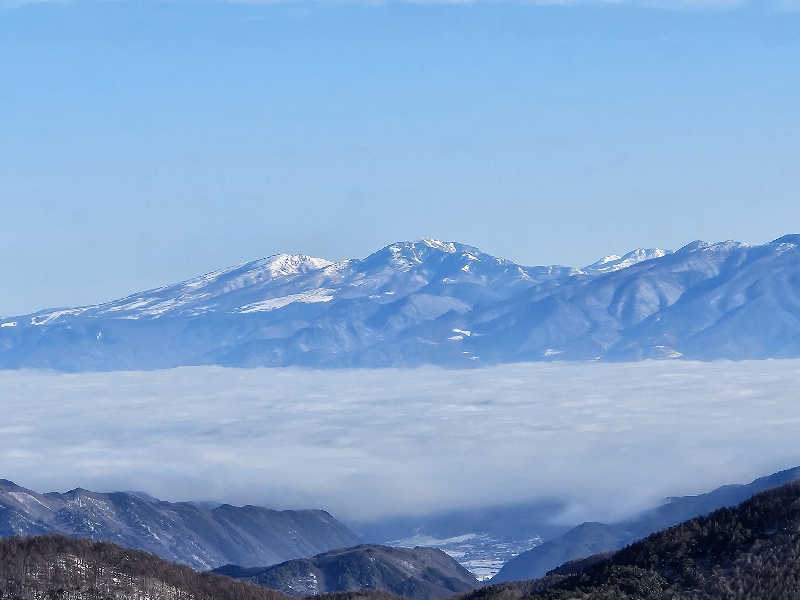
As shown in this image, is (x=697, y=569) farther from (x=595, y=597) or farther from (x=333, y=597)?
(x=333, y=597)

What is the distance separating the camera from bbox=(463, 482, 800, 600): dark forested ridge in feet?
418

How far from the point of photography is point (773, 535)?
136875 mm

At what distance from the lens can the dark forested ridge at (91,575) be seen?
141 meters

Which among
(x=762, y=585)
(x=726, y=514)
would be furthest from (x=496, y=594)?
(x=762, y=585)

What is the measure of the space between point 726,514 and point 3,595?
66.6 m

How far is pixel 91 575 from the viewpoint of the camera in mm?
146750

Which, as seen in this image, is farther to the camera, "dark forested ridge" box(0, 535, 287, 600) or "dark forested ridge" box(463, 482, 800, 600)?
"dark forested ridge" box(0, 535, 287, 600)

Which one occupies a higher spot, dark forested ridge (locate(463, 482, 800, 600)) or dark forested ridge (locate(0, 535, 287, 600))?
dark forested ridge (locate(0, 535, 287, 600))

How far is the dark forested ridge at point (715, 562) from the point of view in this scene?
127312 millimetres

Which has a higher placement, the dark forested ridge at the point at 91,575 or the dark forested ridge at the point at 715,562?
the dark forested ridge at the point at 91,575

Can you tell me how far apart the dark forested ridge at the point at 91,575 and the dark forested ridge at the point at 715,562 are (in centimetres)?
3449

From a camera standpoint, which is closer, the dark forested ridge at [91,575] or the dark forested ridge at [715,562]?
the dark forested ridge at [715,562]

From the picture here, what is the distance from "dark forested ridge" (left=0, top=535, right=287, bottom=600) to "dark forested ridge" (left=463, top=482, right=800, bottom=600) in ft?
113

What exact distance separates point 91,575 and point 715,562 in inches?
2278
